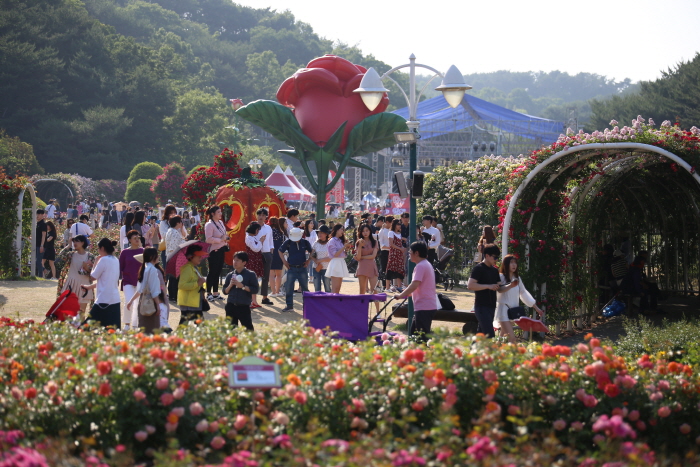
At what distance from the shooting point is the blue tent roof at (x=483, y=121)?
48.3m

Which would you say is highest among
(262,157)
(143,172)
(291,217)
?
(262,157)

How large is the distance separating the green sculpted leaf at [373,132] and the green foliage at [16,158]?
2738 cm

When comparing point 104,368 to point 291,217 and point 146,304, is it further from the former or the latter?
point 291,217

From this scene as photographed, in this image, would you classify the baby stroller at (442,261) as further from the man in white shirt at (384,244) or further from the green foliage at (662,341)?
the green foliage at (662,341)

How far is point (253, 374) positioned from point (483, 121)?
149 ft

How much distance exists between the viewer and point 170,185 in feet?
138

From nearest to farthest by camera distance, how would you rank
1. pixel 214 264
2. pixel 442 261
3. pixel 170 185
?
pixel 214 264
pixel 442 261
pixel 170 185

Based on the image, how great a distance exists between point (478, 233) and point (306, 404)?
1251cm

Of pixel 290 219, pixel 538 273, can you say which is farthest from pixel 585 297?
pixel 290 219

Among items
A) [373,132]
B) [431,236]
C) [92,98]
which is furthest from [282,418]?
[92,98]

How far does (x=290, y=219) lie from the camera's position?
14.3 m

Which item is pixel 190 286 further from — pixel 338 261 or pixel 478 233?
pixel 478 233

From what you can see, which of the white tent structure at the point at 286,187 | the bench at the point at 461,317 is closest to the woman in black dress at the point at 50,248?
the bench at the point at 461,317

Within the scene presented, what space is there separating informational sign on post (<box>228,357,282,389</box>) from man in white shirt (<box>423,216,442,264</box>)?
10.4 meters
